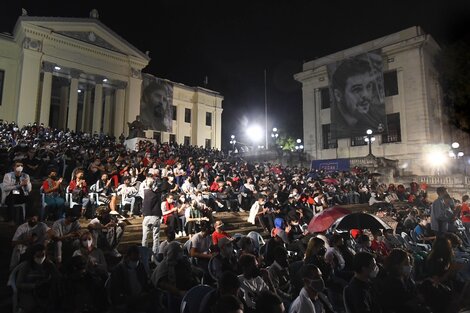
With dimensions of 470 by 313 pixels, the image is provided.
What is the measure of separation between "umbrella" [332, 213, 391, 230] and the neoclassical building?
28524 mm

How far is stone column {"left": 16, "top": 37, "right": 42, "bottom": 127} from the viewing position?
2730 cm

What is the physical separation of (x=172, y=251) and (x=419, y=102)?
30613 mm

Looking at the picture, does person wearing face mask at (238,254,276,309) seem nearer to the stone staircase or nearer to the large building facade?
the stone staircase

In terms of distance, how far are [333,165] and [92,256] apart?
25.4 meters

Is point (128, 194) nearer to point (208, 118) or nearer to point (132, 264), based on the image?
point (132, 264)

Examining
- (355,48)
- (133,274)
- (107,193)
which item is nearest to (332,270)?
(133,274)

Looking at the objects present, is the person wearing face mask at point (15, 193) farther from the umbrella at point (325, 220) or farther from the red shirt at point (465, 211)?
the red shirt at point (465, 211)

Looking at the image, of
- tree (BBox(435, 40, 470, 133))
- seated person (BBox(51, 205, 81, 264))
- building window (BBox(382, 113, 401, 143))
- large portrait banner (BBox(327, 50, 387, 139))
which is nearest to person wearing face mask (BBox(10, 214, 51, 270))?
seated person (BBox(51, 205, 81, 264))

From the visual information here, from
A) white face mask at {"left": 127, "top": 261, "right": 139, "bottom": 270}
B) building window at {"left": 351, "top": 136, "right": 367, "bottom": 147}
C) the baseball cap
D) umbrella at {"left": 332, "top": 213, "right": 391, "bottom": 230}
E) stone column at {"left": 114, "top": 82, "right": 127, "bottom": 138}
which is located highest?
stone column at {"left": 114, "top": 82, "right": 127, "bottom": 138}

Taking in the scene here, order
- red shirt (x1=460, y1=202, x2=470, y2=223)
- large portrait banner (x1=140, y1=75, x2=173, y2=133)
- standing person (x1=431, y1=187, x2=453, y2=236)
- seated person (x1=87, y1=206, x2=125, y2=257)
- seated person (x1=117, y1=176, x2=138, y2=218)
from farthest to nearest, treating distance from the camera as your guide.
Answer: large portrait banner (x1=140, y1=75, x2=173, y2=133)
red shirt (x1=460, y1=202, x2=470, y2=223)
seated person (x1=117, y1=176, x2=138, y2=218)
standing person (x1=431, y1=187, x2=453, y2=236)
seated person (x1=87, y1=206, x2=125, y2=257)

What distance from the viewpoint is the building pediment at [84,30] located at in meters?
27.7

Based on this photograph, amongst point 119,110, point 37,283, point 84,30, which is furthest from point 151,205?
point 84,30

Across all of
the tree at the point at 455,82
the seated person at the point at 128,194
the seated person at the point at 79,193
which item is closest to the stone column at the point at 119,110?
the seated person at the point at 128,194

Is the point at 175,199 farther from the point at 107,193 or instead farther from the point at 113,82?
the point at 113,82
